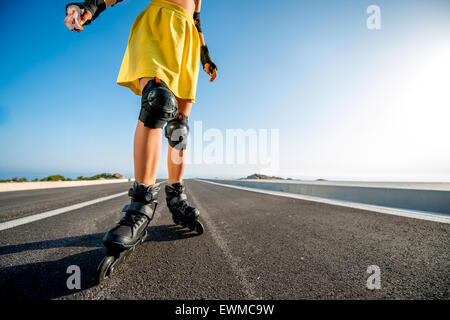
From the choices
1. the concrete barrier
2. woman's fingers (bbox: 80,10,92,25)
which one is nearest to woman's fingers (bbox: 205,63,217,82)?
woman's fingers (bbox: 80,10,92,25)

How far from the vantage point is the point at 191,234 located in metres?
1.44

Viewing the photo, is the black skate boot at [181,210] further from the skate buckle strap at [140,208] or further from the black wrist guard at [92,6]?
the black wrist guard at [92,6]

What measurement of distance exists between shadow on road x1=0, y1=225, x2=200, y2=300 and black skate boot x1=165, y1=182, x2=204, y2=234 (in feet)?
0.96

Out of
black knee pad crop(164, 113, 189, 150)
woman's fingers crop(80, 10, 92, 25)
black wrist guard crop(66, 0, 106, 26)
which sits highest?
black wrist guard crop(66, 0, 106, 26)

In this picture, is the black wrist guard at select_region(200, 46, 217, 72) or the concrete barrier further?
the concrete barrier

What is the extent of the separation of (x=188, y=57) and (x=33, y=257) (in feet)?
5.98

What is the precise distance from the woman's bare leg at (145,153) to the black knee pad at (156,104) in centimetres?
→ 6

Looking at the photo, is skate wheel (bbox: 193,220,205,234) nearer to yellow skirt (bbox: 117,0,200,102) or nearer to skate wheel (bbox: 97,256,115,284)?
skate wheel (bbox: 97,256,115,284)

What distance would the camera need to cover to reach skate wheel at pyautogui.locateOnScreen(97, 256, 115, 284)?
73cm

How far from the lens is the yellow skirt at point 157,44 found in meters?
1.31

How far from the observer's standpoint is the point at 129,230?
38.5 inches
